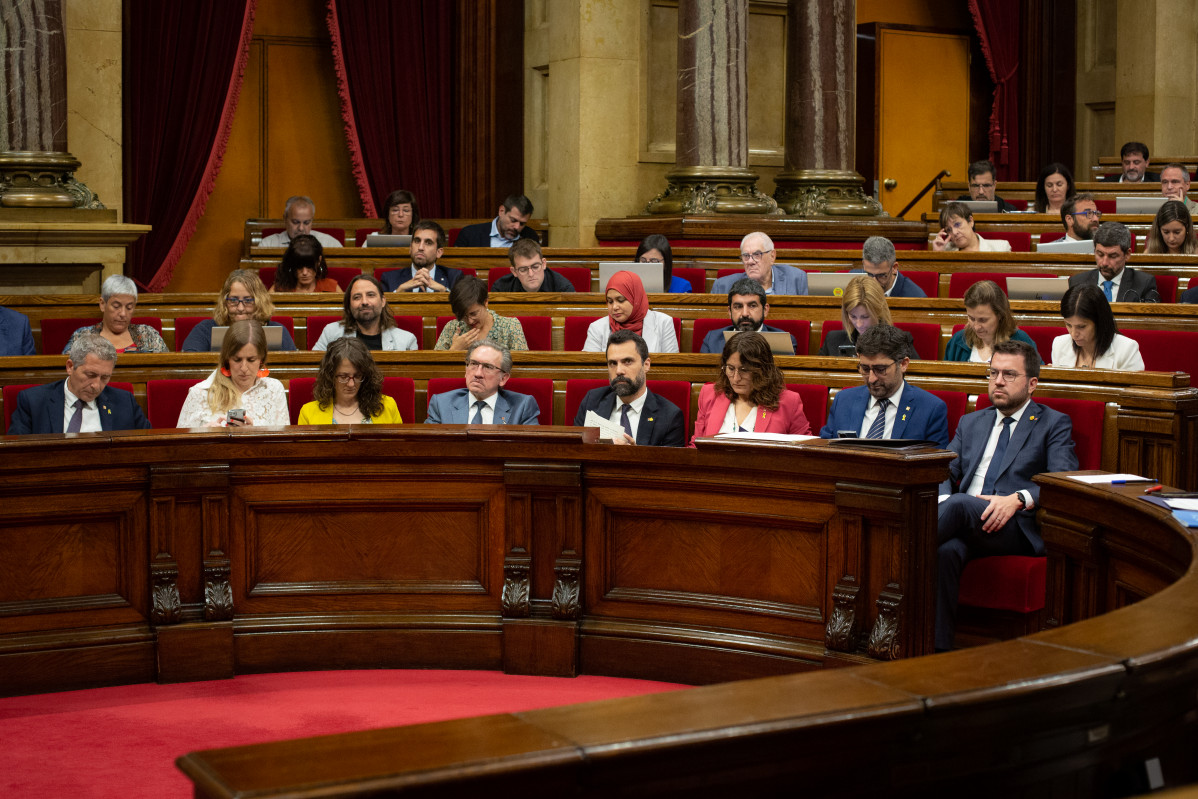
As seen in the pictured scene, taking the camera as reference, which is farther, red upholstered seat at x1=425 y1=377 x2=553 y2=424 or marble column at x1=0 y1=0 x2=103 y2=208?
marble column at x1=0 y1=0 x2=103 y2=208

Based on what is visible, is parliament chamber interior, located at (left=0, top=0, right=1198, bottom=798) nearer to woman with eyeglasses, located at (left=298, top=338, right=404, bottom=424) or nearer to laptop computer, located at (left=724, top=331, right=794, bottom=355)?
woman with eyeglasses, located at (left=298, top=338, right=404, bottom=424)

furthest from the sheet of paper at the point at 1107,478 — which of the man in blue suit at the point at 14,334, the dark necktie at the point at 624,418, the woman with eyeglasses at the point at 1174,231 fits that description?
the man in blue suit at the point at 14,334

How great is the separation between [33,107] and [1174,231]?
18.8 feet

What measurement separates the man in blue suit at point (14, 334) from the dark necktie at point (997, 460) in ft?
12.7

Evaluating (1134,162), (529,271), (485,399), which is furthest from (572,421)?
(1134,162)

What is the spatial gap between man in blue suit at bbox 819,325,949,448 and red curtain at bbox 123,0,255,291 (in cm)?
639

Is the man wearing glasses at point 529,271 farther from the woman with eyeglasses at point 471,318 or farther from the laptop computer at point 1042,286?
the laptop computer at point 1042,286

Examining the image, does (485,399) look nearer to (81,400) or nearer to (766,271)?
(81,400)

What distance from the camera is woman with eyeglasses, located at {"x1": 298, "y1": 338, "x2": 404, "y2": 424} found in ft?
14.0

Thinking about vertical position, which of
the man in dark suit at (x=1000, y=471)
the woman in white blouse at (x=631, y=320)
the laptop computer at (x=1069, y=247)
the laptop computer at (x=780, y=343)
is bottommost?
the man in dark suit at (x=1000, y=471)

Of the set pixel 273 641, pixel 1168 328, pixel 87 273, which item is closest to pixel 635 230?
pixel 87 273

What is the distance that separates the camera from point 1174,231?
6363 mm

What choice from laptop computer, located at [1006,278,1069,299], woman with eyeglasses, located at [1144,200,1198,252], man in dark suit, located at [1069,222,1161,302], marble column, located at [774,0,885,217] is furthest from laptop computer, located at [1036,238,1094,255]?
marble column, located at [774,0,885,217]

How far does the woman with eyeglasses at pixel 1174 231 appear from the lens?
251 inches
